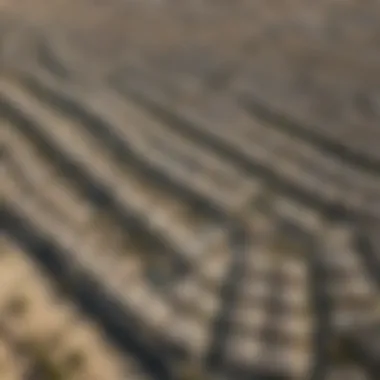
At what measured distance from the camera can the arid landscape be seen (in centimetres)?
35

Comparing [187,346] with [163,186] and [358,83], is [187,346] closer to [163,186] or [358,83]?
[163,186]

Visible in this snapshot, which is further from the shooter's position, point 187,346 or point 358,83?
point 358,83

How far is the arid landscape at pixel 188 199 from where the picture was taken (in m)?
0.35

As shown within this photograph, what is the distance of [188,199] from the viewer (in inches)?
16.8

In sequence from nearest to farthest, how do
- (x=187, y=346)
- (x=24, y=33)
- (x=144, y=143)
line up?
(x=187, y=346) < (x=144, y=143) < (x=24, y=33)

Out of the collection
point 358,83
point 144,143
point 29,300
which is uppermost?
point 358,83

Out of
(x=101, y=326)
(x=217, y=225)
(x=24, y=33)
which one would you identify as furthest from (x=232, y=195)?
(x=24, y=33)

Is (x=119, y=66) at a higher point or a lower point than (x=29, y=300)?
higher

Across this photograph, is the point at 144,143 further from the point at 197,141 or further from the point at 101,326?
the point at 101,326

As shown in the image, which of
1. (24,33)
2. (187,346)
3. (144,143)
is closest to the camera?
(187,346)

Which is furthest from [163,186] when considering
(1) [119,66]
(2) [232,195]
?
(1) [119,66]

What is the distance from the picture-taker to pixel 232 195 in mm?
426

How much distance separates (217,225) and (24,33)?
318 millimetres

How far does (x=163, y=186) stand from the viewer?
1.44ft
